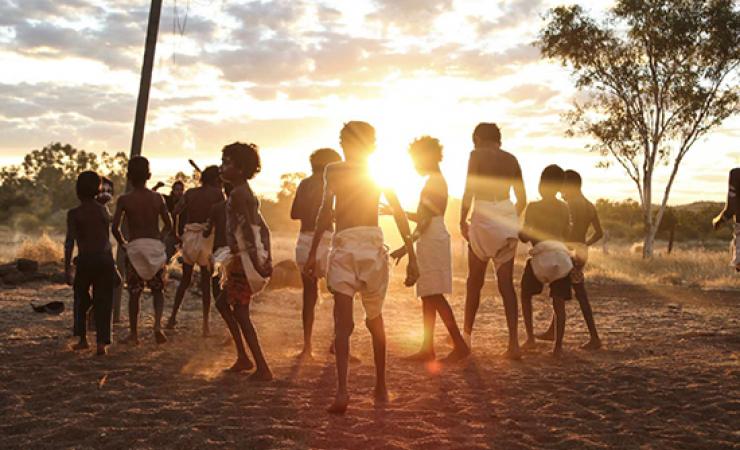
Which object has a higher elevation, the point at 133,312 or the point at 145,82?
the point at 145,82

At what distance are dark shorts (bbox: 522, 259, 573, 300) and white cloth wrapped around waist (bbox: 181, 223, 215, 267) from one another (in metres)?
3.47

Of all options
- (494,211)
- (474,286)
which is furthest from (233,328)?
(494,211)

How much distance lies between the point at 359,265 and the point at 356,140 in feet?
2.96

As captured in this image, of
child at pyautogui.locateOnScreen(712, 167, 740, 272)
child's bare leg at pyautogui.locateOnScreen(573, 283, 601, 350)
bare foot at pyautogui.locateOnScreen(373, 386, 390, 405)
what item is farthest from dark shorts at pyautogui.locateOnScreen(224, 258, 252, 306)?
child at pyautogui.locateOnScreen(712, 167, 740, 272)

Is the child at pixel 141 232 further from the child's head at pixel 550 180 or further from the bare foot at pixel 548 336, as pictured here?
the bare foot at pixel 548 336

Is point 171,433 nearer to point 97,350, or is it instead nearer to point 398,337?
point 97,350

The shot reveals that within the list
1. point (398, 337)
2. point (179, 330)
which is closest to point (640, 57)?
point (398, 337)

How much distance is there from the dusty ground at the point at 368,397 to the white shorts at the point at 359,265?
2.78ft

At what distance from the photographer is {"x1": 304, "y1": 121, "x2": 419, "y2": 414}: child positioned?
17.0 feet

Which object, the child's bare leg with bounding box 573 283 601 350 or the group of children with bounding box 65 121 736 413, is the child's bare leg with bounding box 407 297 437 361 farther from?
the child's bare leg with bounding box 573 283 601 350

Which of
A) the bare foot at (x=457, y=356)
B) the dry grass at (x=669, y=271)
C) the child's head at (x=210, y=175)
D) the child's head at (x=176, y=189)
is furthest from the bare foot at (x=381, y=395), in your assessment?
the dry grass at (x=669, y=271)

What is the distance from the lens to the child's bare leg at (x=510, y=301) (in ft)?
23.3

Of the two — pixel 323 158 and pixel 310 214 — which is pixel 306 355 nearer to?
pixel 310 214

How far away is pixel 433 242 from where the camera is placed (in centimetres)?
703
